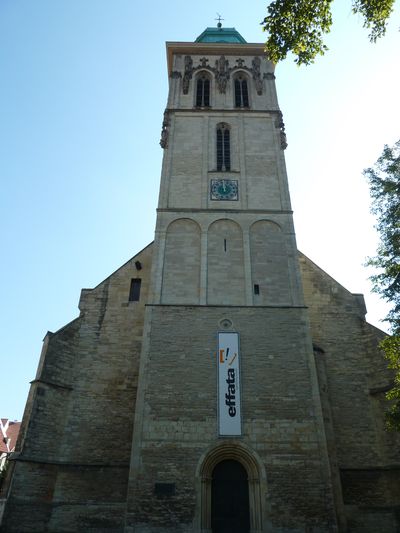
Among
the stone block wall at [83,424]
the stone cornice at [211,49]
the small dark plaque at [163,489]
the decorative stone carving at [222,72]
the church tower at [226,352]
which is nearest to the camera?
the small dark plaque at [163,489]

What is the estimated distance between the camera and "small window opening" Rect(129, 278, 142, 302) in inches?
667

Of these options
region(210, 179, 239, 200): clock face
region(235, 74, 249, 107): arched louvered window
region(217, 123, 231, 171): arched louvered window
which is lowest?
region(210, 179, 239, 200): clock face

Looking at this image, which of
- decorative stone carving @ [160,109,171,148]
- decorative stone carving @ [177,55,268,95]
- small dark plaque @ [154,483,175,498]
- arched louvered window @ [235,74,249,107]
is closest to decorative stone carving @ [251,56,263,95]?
decorative stone carving @ [177,55,268,95]

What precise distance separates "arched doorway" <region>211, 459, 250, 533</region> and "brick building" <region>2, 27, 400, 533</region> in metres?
0.03

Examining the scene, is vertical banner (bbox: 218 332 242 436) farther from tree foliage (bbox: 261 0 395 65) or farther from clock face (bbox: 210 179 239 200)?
tree foliage (bbox: 261 0 395 65)

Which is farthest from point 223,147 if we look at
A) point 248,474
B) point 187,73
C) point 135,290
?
point 248,474

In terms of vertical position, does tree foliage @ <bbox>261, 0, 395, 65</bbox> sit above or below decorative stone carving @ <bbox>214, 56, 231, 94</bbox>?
below

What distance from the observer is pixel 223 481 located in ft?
40.3

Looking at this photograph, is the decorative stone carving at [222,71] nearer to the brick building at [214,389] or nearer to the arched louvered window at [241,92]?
the arched louvered window at [241,92]

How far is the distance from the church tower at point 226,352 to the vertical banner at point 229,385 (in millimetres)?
32

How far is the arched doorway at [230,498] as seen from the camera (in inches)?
460

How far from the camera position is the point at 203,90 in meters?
22.2

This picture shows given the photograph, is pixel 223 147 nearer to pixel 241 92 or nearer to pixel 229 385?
pixel 241 92

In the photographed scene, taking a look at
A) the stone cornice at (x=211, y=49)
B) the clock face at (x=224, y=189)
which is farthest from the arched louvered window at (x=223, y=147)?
the stone cornice at (x=211, y=49)
